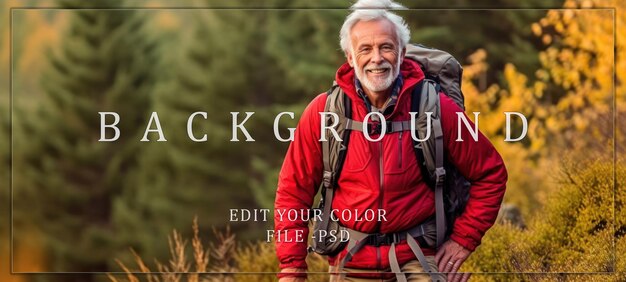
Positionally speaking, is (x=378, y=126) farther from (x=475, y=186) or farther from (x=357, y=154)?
(x=475, y=186)

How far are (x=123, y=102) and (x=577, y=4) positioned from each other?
2.76 meters

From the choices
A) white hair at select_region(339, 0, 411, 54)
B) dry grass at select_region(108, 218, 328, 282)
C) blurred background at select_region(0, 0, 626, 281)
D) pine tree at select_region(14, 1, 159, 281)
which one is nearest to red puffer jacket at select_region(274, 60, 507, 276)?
white hair at select_region(339, 0, 411, 54)

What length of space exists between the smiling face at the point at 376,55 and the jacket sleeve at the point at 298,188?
376 mm

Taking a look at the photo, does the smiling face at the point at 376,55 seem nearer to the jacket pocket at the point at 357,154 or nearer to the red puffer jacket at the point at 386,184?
the red puffer jacket at the point at 386,184

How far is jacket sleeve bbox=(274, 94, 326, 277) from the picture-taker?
6512 mm

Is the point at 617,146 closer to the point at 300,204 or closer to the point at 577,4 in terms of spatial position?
the point at 577,4

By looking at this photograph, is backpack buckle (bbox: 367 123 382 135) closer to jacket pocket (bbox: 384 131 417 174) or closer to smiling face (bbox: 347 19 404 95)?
jacket pocket (bbox: 384 131 417 174)

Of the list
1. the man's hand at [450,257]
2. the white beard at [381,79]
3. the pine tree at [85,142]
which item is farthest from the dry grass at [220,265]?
the white beard at [381,79]

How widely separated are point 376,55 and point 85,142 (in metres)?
2.11

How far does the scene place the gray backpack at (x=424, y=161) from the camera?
6582 mm

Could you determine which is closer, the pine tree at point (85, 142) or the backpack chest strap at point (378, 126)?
the backpack chest strap at point (378, 126)

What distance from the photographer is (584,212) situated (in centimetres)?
741

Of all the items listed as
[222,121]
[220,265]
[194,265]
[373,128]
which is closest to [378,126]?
[373,128]

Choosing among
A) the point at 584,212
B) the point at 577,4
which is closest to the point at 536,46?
the point at 577,4
